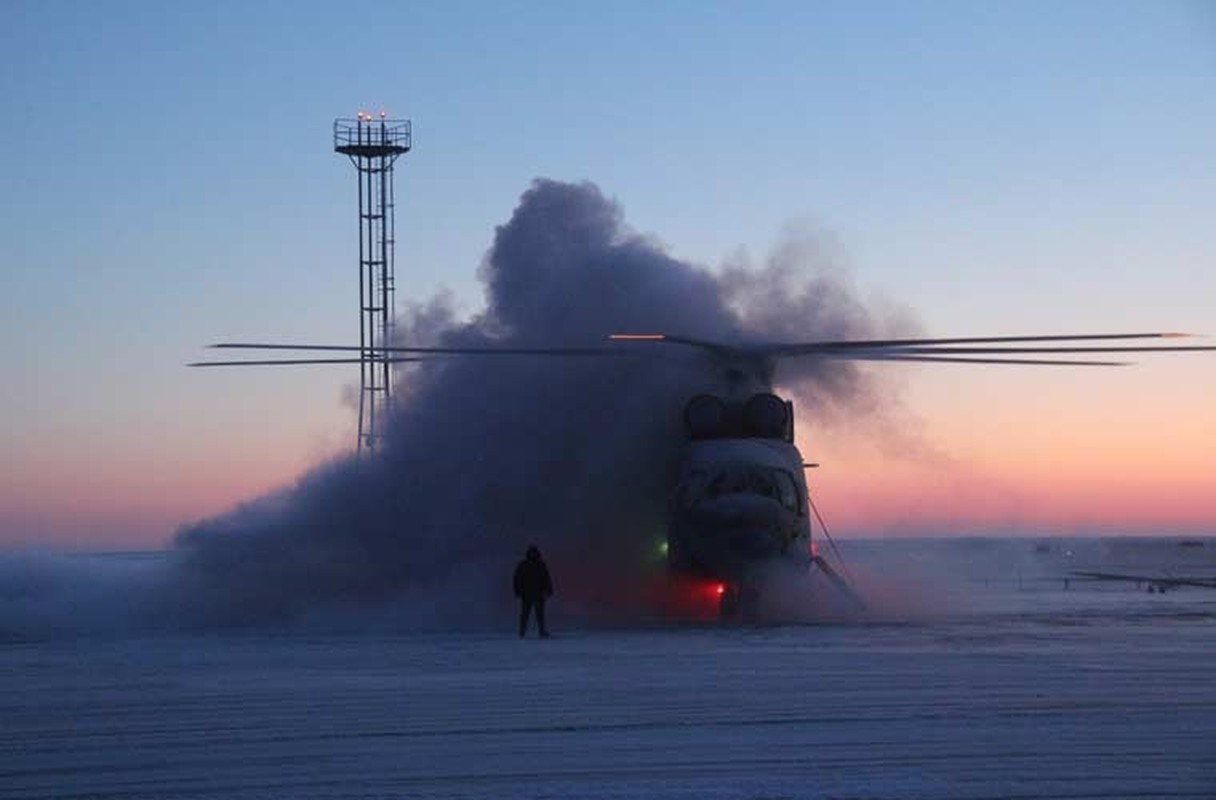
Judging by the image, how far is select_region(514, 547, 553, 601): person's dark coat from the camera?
28.6m

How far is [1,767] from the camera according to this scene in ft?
42.4

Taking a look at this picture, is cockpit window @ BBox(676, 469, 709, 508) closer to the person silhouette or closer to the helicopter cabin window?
the helicopter cabin window

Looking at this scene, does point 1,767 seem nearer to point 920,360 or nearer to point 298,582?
point 920,360

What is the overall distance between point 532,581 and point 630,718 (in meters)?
13.2

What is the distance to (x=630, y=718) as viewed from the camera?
15.4 meters

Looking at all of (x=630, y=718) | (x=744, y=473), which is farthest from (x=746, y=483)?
(x=630, y=718)

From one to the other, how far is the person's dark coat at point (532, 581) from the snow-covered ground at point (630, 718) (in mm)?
2231

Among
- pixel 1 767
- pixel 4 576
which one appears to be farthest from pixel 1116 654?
pixel 4 576

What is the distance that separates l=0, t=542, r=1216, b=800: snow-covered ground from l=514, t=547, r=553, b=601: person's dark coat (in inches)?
87.8

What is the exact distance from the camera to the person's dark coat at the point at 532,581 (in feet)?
93.8

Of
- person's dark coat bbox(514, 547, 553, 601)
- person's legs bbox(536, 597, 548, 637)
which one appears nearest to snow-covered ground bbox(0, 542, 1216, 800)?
person's legs bbox(536, 597, 548, 637)

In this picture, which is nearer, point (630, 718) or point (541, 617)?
point (630, 718)

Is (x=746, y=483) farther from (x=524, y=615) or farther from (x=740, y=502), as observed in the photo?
(x=524, y=615)

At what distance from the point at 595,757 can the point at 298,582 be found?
23458 mm
